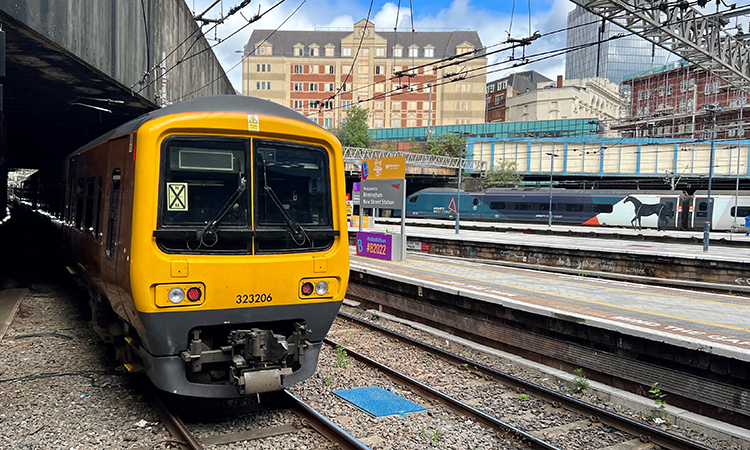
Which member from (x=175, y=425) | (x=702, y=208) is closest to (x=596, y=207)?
(x=702, y=208)

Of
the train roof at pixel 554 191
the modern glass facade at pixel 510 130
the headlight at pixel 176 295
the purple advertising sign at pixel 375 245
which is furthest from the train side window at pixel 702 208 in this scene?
the headlight at pixel 176 295

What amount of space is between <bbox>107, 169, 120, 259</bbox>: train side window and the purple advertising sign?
38.6ft

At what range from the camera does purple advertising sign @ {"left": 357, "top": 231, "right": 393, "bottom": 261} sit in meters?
18.0

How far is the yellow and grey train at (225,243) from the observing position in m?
5.51

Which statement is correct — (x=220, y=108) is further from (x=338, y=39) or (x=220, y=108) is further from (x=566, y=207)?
(x=338, y=39)

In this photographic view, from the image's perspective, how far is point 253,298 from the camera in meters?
5.82

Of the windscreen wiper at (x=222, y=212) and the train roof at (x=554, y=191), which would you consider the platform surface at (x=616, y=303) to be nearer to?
the windscreen wiper at (x=222, y=212)

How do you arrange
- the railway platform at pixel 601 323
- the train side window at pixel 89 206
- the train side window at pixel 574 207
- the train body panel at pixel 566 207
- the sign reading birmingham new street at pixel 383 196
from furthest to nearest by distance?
the train side window at pixel 574 207
the train body panel at pixel 566 207
the sign reading birmingham new street at pixel 383 196
the train side window at pixel 89 206
the railway platform at pixel 601 323

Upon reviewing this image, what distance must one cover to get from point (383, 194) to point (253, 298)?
12938 mm

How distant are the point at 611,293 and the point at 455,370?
5.54 meters

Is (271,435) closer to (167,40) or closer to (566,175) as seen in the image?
(167,40)

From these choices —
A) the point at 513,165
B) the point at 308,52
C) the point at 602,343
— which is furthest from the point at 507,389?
the point at 308,52

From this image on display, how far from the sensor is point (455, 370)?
8.91 meters

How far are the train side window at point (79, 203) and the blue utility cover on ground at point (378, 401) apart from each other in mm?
4524
